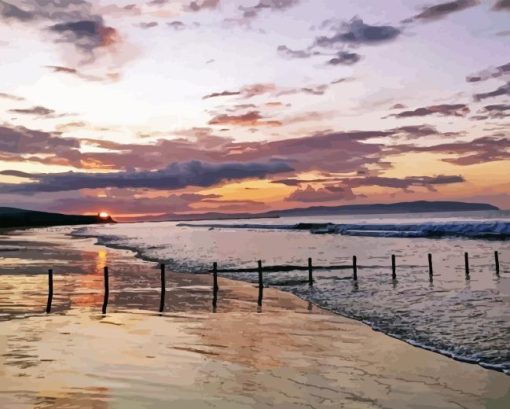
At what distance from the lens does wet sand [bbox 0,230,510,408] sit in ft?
35.0

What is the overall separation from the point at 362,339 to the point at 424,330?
285cm

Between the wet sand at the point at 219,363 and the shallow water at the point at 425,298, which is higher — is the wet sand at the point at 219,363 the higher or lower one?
the higher one

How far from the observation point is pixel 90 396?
35.2ft

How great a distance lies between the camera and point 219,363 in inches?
533

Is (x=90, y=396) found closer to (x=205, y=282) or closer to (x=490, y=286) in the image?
(x=205, y=282)

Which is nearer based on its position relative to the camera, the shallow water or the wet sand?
the wet sand

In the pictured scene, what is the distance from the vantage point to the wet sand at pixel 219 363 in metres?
10.7

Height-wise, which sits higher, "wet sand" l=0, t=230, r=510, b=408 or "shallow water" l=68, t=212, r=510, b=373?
"wet sand" l=0, t=230, r=510, b=408

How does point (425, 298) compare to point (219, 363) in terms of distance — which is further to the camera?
point (425, 298)

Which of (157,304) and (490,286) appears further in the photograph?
(490,286)

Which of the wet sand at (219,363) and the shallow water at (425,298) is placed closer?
the wet sand at (219,363)

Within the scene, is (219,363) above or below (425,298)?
above

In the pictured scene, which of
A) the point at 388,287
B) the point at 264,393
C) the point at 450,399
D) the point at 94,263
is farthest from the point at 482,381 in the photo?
the point at 94,263

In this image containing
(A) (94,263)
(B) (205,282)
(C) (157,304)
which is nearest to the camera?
(C) (157,304)
